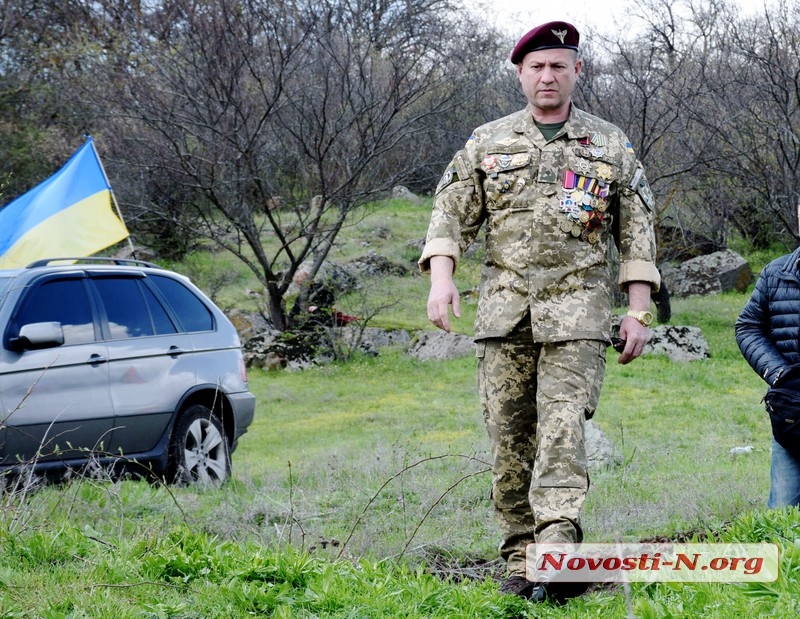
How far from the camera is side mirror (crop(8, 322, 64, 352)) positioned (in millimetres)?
6609

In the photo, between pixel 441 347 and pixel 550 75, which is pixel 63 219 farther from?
pixel 550 75

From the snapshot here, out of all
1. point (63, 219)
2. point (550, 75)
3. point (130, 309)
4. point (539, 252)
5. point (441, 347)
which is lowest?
point (441, 347)

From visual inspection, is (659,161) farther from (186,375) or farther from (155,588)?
(155,588)

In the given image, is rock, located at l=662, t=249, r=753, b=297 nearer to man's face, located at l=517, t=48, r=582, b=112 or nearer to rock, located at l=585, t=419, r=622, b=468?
rock, located at l=585, t=419, r=622, b=468

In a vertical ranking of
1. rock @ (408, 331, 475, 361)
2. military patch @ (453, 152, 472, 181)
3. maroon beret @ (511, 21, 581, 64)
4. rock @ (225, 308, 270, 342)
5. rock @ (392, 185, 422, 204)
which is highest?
rock @ (392, 185, 422, 204)

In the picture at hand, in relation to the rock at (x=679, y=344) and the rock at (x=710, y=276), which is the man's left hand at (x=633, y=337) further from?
the rock at (x=710, y=276)

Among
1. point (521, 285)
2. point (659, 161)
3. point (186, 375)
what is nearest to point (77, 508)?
point (186, 375)

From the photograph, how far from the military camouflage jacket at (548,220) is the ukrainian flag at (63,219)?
7.87 m

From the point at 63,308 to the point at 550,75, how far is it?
439 centimetres

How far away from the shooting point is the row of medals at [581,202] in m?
4.09

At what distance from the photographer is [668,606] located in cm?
336

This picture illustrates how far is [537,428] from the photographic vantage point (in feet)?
13.1

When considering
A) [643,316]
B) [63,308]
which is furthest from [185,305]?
[643,316]

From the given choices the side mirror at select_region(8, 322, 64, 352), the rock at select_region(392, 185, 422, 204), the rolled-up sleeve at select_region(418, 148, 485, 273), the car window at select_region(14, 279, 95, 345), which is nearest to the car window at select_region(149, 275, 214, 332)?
the car window at select_region(14, 279, 95, 345)
